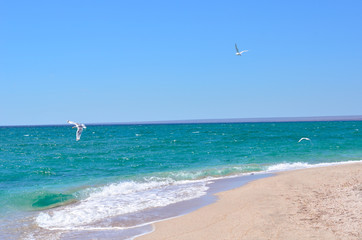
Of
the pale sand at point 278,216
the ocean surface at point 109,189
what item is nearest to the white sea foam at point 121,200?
the ocean surface at point 109,189

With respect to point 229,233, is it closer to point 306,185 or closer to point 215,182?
point 306,185

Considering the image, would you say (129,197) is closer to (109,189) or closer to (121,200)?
(121,200)

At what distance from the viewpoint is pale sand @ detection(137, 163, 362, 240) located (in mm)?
9516

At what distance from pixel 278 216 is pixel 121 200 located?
785 centimetres

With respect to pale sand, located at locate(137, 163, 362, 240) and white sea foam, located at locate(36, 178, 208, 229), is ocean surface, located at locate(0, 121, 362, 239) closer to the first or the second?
white sea foam, located at locate(36, 178, 208, 229)

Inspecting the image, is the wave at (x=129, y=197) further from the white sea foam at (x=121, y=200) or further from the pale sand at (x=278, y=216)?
the pale sand at (x=278, y=216)

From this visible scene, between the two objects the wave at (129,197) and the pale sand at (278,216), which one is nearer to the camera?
the pale sand at (278,216)

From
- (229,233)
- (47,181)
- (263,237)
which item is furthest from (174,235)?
(47,181)

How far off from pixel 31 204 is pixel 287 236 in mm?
12332

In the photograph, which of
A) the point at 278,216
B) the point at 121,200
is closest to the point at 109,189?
the point at 121,200

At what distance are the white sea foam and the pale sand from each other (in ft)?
8.18

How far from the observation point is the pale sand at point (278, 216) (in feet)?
31.2

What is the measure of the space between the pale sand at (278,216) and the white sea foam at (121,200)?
2.49 metres

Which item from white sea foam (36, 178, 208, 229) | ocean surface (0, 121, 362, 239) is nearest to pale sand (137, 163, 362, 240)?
ocean surface (0, 121, 362, 239)
